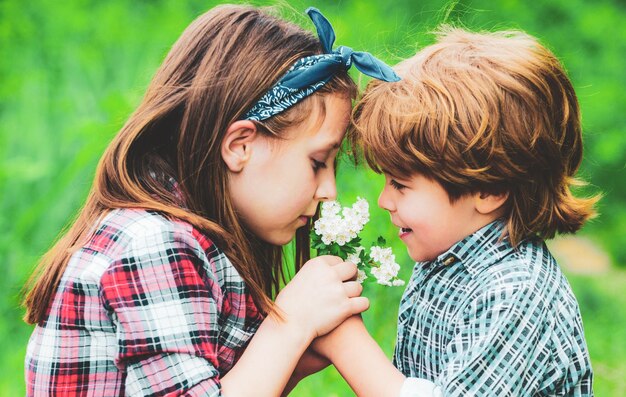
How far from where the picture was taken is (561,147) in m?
1.98

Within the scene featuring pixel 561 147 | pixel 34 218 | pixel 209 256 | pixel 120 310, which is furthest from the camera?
pixel 34 218

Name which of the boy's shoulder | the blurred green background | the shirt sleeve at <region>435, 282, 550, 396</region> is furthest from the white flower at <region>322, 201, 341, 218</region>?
the blurred green background

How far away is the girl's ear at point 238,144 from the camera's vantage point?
6.35ft

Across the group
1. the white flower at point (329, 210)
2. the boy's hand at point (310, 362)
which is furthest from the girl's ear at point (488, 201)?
the boy's hand at point (310, 362)

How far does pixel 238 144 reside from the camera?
77.5 inches

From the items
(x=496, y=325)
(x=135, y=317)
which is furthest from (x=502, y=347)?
(x=135, y=317)

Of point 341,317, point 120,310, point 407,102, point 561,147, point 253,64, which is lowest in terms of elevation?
point 341,317

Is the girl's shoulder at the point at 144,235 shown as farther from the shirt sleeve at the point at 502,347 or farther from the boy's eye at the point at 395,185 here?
the shirt sleeve at the point at 502,347

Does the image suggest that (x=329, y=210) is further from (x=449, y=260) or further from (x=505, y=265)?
(x=505, y=265)

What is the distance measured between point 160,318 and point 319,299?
1.34 feet

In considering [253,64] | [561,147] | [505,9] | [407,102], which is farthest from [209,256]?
[505,9]

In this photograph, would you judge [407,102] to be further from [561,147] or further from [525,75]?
[561,147]

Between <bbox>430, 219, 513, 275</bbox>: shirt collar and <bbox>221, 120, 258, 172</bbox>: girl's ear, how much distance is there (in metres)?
0.57

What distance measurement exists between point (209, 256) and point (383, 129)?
1.79 ft
